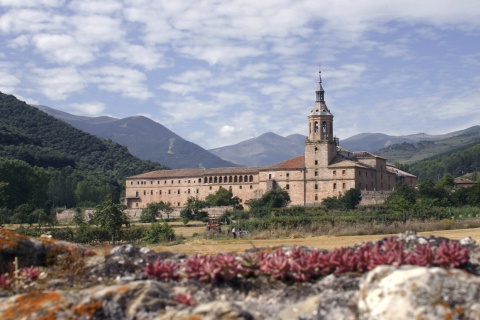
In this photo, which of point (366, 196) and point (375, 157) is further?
point (375, 157)

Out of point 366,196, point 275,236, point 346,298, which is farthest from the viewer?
point 366,196

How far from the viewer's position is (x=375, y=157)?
106m

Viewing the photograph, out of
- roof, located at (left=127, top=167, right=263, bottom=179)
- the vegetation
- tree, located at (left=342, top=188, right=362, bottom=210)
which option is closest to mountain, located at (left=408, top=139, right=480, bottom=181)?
the vegetation

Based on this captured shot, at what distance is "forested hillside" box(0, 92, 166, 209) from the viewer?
9512 cm

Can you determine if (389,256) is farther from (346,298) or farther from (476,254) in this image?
(476,254)

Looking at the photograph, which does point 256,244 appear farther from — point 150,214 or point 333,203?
point 150,214

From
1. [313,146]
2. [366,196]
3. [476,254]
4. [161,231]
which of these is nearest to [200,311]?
[476,254]

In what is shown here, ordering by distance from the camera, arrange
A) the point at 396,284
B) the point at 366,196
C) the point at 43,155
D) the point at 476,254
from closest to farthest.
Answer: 1. the point at 396,284
2. the point at 476,254
3. the point at 366,196
4. the point at 43,155

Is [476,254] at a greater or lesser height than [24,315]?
greater

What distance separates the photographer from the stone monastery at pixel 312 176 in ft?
330

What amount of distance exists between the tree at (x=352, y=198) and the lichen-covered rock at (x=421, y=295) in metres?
76.4

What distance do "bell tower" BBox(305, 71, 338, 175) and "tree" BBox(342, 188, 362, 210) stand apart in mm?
10594

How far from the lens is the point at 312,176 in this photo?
101812 mm

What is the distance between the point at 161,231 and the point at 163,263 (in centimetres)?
3021
